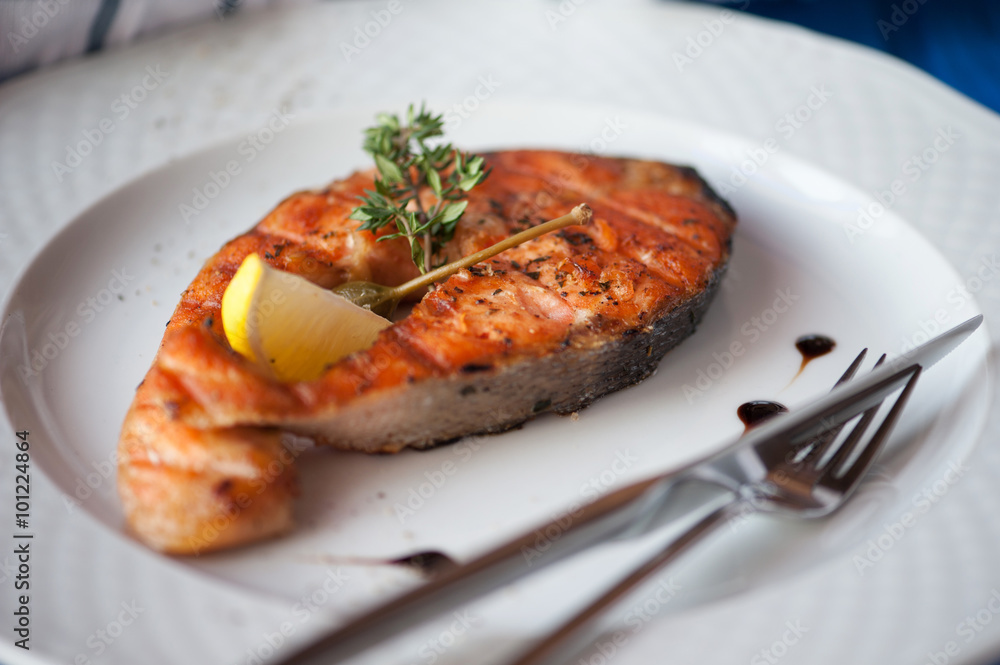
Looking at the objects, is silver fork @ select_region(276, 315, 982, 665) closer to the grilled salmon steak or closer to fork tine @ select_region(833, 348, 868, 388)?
fork tine @ select_region(833, 348, 868, 388)

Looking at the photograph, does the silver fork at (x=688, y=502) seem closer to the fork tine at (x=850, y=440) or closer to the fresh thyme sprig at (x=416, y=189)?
the fork tine at (x=850, y=440)

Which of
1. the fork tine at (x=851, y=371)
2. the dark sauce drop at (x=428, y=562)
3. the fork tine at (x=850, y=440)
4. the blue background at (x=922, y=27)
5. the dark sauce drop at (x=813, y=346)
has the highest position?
the blue background at (x=922, y=27)

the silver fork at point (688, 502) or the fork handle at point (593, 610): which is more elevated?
the silver fork at point (688, 502)

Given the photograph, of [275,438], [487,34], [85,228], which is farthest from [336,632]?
[487,34]

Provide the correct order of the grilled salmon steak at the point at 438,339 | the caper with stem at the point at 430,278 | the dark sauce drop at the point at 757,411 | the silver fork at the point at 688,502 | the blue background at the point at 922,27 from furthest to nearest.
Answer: the blue background at the point at 922,27 → the dark sauce drop at the point at 757,411 → the caper with stem at the point at 430,278 → the grilled salmon steak at the point at 438,339 → the silver fork at the point at 688,502

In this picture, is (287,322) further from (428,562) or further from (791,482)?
(791,482)

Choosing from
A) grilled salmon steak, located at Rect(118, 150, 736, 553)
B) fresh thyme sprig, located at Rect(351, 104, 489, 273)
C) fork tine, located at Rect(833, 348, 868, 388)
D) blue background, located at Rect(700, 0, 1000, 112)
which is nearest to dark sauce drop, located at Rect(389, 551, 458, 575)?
grilled salmon steak, located at Rect(118, 150, 736, 553)

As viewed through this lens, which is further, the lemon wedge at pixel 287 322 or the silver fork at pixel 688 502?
the lemon wedge at pixel 287 322

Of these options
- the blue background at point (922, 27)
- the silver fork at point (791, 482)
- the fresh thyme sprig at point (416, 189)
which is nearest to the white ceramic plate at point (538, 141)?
the silver fork at point (791, 482)

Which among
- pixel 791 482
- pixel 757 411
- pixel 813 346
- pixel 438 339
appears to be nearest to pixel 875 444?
pixel 791 482
